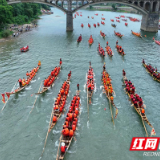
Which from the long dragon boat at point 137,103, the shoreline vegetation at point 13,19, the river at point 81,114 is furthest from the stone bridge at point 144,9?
the long dragon boat at point 137,103

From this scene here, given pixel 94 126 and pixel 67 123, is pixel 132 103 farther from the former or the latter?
pixel 67 123

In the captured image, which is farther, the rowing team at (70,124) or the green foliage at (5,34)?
the green foliage at (5,34)

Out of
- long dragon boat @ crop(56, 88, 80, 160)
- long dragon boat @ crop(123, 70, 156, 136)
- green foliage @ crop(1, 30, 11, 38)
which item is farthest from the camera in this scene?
green foliage @ crop(1, 30, 11, 38)

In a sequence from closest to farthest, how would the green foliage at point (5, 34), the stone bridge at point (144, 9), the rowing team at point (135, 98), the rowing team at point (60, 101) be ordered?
the rowing team at point (60, 101)
the rowing team at point (135, 98)
the green foliage at point (5, 34)
the stone bridge at point (144, 9)

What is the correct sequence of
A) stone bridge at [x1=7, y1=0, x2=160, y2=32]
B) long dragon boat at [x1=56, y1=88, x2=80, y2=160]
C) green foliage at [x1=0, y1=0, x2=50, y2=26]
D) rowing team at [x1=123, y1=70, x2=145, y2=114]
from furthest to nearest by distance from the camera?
stone bridge at [x1=7, y1=0, x2=160, y2=32], green foliage at [x1=0, y1=0, x2=50, y2=26], rowing team at [x1=123, y1=70, x2=145, y2=114], long dragon boat at [x1=56, y1=88, x2=80, y2=160]

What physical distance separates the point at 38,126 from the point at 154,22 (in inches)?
3059

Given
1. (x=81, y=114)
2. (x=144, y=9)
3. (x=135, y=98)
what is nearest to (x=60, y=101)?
(x=81, y=114)

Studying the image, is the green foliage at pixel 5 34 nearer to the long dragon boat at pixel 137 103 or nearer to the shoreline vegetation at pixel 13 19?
the shoreline vegetation at pixel 13 19

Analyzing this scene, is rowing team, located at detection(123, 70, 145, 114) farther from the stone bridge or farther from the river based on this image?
the stone bridge

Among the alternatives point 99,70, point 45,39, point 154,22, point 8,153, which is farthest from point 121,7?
point 8,153

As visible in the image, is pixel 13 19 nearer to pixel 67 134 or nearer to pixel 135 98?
pixel 135 98

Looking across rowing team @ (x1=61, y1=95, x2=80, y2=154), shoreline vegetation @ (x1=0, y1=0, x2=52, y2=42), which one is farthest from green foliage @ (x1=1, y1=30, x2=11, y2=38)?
rowing team @ (x1=61, y1=95, x2=80, y2=154)

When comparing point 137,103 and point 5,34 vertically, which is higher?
point 5,34

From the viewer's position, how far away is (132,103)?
81.3 ft
